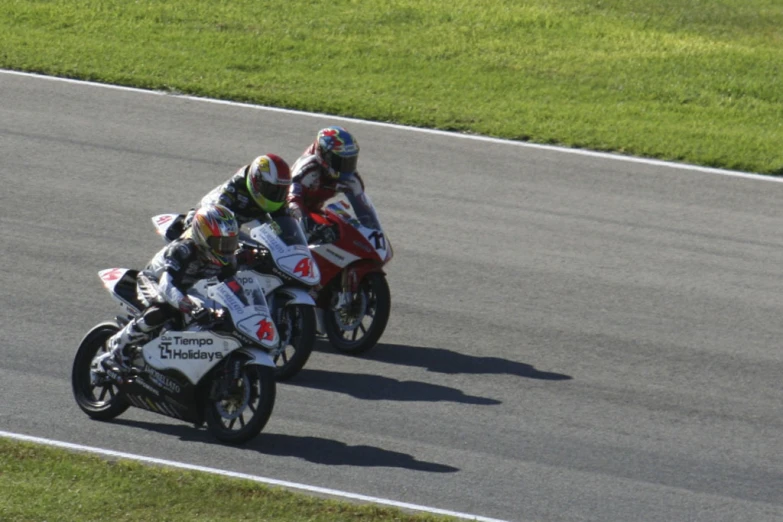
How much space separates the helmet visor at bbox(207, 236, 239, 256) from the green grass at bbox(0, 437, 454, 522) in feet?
5.65

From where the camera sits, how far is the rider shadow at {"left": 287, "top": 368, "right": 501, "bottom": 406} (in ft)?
39.1

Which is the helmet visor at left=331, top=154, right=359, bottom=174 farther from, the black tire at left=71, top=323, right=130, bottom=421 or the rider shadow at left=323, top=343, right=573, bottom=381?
the black tire at left=71, top=323, right=130, bottom=421

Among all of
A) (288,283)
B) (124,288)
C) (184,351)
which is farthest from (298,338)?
(124,288)

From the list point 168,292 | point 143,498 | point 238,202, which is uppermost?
point 238,202

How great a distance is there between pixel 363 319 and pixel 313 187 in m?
1.35

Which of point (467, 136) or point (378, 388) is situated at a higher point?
point (467, 136)

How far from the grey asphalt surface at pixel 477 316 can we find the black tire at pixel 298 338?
0.55ft

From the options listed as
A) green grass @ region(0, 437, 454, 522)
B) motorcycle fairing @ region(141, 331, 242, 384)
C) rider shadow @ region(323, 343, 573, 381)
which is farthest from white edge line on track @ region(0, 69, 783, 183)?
green grass @ region(0, 437, 454, 522)

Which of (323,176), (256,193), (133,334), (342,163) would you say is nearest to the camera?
(133,334)

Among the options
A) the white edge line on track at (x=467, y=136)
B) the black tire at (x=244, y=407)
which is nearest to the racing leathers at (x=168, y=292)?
the black tire at (x=244, y=407)

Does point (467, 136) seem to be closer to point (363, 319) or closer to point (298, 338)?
point (363, 319)

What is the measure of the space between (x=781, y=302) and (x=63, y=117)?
10.3 meters

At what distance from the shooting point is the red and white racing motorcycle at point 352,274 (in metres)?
12.8

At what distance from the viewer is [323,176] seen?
13211 millimetres
